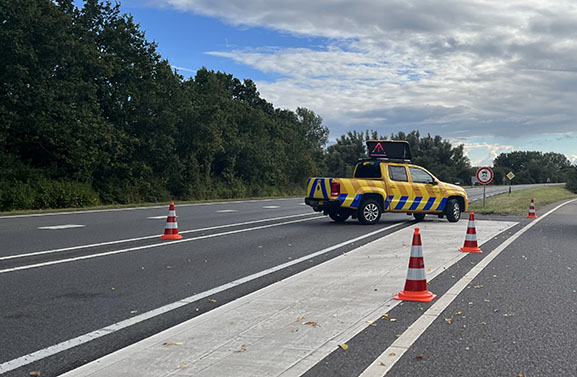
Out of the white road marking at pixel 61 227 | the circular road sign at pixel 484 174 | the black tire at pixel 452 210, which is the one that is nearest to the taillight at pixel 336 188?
the black tire at pixel 452 210

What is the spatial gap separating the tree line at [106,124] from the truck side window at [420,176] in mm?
3559

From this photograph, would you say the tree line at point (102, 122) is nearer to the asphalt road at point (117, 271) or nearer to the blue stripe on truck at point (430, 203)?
the asphalt road at point (117, 271)

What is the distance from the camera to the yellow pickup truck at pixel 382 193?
1709cm

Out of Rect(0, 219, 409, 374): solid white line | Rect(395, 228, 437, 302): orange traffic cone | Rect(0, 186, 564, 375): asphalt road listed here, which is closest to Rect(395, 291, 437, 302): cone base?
Rect(395, 228, 437, 302): orange traffic cone

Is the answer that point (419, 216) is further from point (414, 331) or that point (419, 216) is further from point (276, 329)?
point (276, 329)

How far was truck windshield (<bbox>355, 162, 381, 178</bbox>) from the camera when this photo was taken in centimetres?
1797

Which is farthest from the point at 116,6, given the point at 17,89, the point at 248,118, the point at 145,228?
the point at 145,228

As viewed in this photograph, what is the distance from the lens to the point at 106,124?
32.5 m

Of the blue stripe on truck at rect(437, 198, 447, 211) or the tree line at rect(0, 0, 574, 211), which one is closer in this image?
the blue stripe on truck at rect(437, 198, 447, 211)

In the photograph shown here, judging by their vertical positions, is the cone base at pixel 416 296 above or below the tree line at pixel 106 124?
below

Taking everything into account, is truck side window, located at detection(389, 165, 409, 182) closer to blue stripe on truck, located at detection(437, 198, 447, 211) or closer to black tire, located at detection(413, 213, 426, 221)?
blue stripe on truck, located at detection(437, 198, 447, 211)

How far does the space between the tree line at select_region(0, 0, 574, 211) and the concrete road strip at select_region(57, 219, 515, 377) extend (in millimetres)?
13631

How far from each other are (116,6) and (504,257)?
3196 centimetres

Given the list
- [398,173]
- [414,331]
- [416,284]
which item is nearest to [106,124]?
[398,173]
